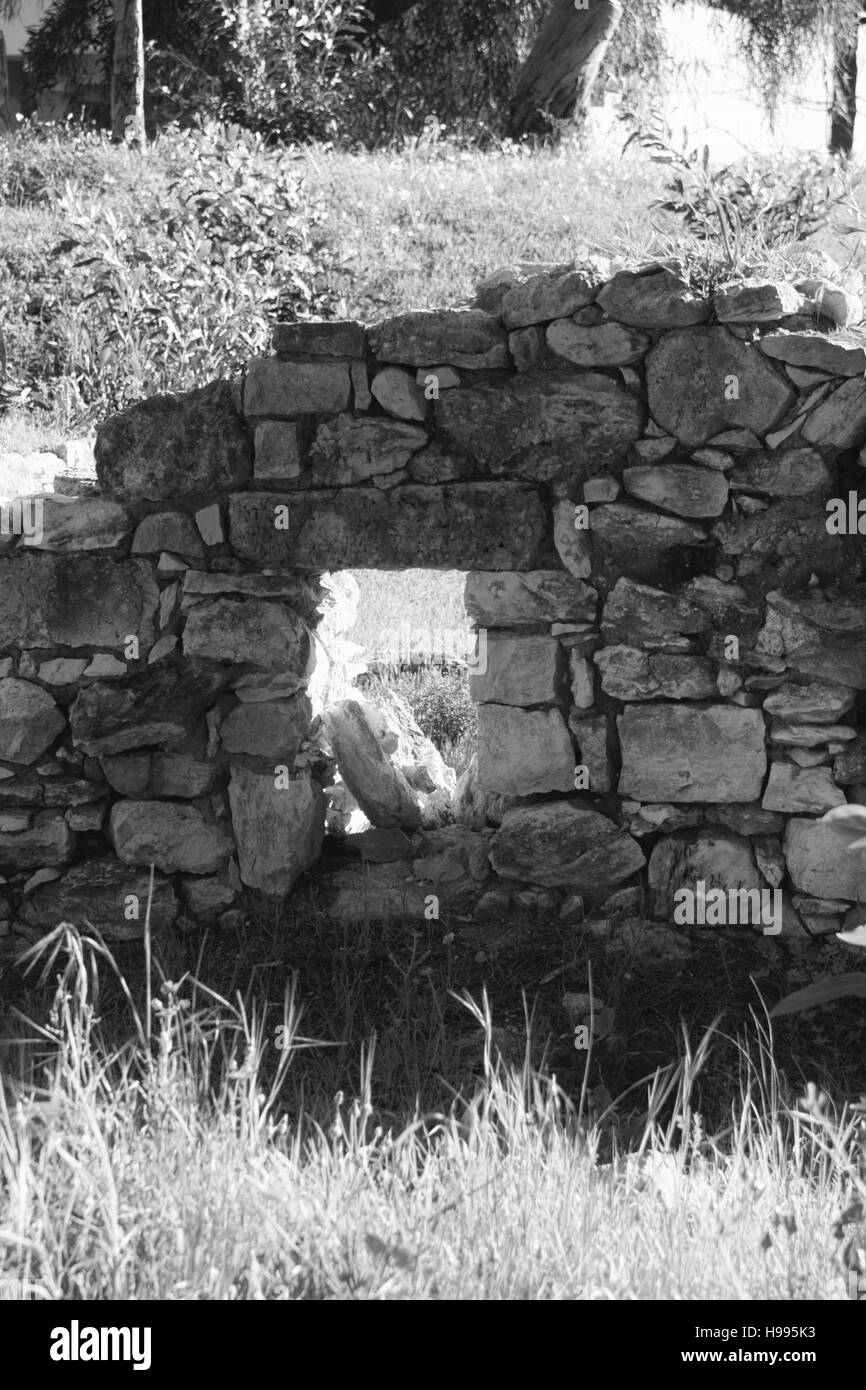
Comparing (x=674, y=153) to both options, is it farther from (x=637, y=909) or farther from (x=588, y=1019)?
(x=588, y=1019)

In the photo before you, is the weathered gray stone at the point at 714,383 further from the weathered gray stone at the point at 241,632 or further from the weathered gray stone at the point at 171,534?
the weathered gray stone at the point at 171,534

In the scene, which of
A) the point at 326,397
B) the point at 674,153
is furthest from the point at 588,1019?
the point at 674,153

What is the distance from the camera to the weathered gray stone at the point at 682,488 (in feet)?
12.5

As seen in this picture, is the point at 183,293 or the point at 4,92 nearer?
the point at 183,293

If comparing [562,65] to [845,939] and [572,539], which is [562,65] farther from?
[845,939]

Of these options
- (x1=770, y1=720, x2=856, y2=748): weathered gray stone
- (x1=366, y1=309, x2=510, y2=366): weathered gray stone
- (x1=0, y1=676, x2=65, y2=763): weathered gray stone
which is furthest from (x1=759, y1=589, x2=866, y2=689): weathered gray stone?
(x1=0, y1=676, x2=65, y2=763): weathered gray stone

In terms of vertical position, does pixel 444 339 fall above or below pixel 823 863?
above

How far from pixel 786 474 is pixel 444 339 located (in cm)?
100

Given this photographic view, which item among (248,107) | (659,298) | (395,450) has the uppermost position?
(248,107)

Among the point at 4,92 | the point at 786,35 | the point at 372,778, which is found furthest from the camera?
the point at 4,92

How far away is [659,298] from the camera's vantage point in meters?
3.74

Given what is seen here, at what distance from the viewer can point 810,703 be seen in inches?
149

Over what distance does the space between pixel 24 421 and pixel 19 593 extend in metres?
2.78

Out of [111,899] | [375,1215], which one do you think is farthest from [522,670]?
[375,1215]
